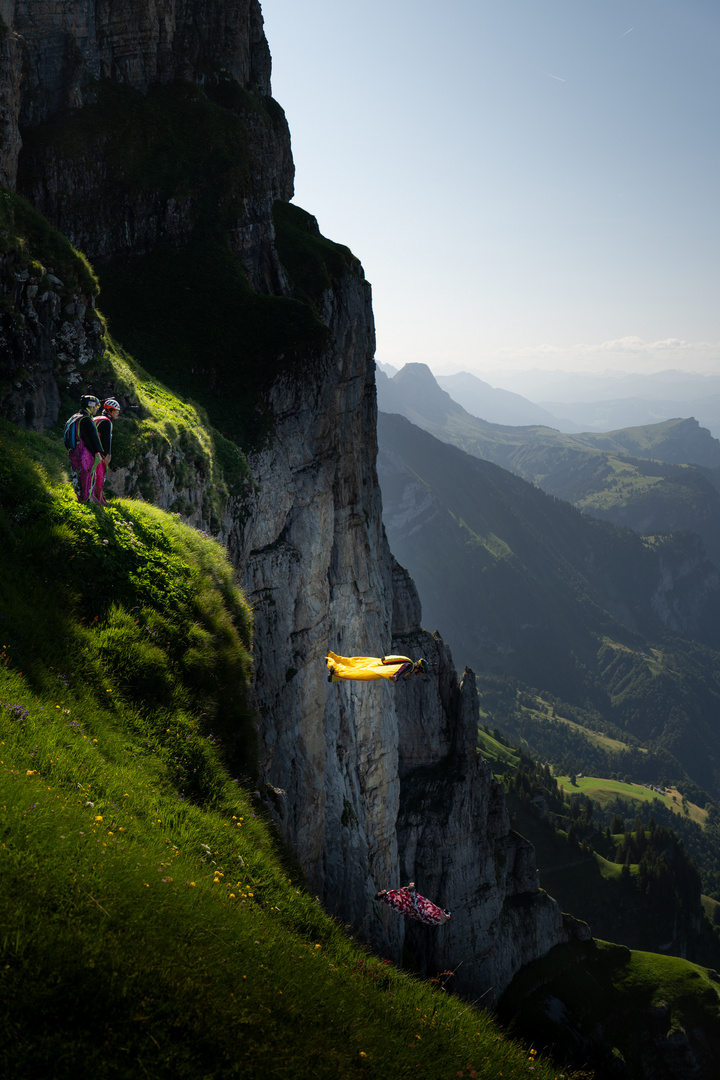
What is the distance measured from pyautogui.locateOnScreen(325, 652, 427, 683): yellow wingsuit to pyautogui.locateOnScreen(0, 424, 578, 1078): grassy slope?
1067 cm

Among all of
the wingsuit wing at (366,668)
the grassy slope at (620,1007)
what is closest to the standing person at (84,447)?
the wingsuit wing at (366,668)

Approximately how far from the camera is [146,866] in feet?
25.4

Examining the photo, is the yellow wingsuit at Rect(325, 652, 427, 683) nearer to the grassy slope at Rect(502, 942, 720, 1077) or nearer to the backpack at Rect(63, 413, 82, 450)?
the backpack at Rect(63, 413, 82, 450)

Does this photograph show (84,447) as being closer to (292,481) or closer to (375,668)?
(375,668)

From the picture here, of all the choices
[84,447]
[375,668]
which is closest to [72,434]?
[84,447]

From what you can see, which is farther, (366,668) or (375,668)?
(366,668)

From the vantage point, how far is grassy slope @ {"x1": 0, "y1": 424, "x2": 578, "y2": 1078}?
5.99m

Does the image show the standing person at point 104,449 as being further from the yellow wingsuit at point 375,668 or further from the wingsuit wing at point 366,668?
the wingsuit wing at point 366,668

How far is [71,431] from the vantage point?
1466 cm

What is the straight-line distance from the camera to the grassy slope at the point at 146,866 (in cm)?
599

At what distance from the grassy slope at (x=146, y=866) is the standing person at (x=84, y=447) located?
26.9 inches

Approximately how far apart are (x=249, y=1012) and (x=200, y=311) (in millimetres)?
34285

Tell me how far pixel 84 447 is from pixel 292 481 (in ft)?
67.6

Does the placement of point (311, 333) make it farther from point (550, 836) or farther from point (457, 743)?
point (550, 836)
